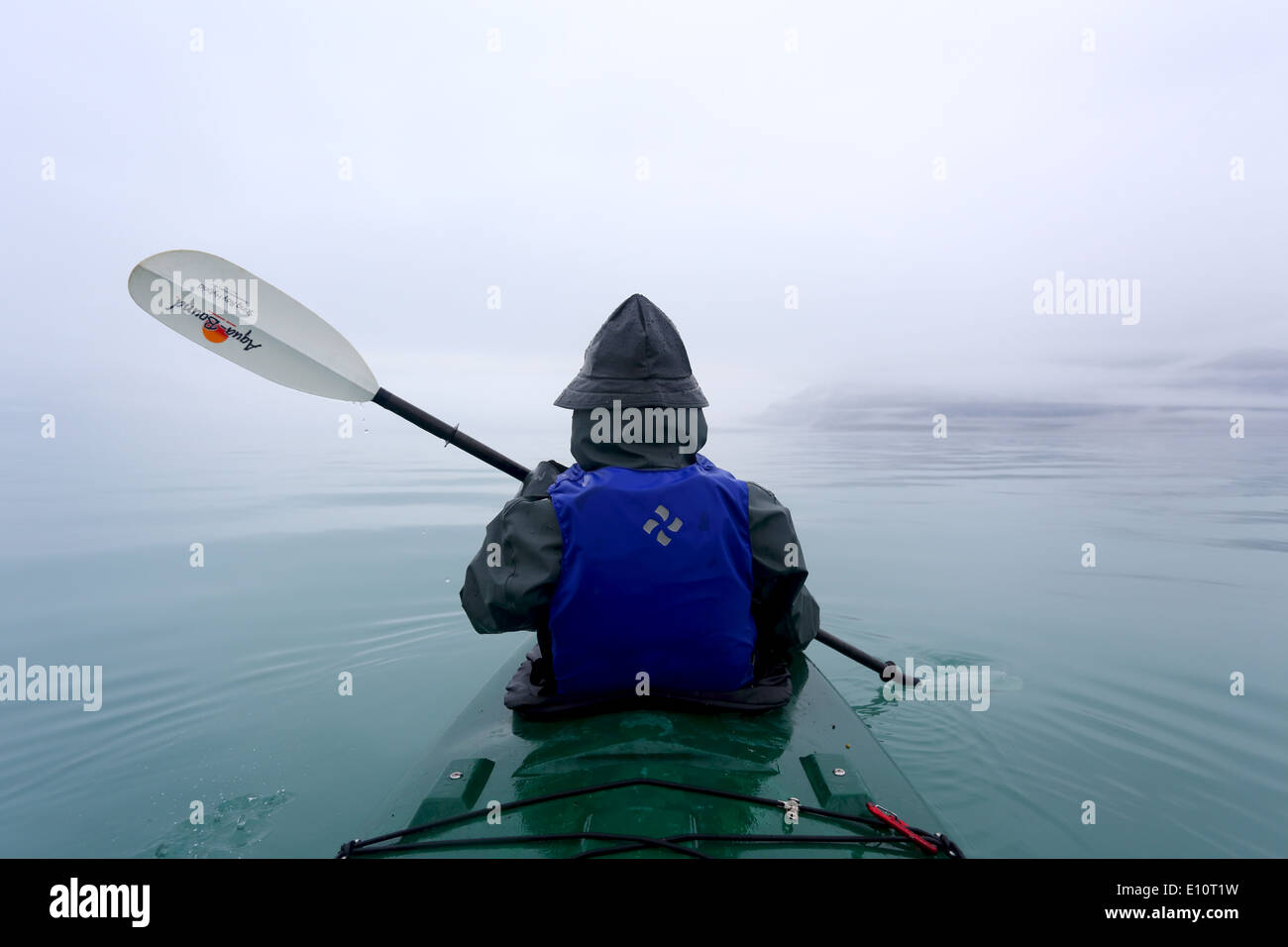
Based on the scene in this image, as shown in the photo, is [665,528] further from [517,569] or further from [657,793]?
[657,793]

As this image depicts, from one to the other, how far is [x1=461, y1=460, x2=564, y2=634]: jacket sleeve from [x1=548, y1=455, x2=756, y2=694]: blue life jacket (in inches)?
1.8

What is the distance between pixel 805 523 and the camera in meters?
11.9

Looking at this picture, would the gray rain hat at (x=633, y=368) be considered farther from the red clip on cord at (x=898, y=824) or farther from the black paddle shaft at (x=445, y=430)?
the red clip on cord at (x=898, y=824)

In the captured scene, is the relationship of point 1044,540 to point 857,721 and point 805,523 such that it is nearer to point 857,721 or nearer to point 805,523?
point 805,523

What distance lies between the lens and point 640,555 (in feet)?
7.36

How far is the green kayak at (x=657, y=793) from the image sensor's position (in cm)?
175

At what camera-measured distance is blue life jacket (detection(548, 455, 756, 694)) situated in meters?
2.24

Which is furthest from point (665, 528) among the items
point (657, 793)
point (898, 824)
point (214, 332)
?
point (214, 332)

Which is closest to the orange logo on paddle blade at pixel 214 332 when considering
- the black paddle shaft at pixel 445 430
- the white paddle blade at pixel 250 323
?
the white paddle blade at pixel 250 323

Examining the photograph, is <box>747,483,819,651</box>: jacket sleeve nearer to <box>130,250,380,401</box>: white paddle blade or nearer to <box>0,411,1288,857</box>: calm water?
<box>0,411,1288,857</box>: calm water

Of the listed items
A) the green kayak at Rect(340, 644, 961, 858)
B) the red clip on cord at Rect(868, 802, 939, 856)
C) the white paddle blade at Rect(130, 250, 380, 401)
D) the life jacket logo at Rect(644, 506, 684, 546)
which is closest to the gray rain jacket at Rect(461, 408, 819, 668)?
the life jacket logo at Rect(644, 506, 684, 546)

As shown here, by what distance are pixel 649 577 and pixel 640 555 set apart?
0.08m
